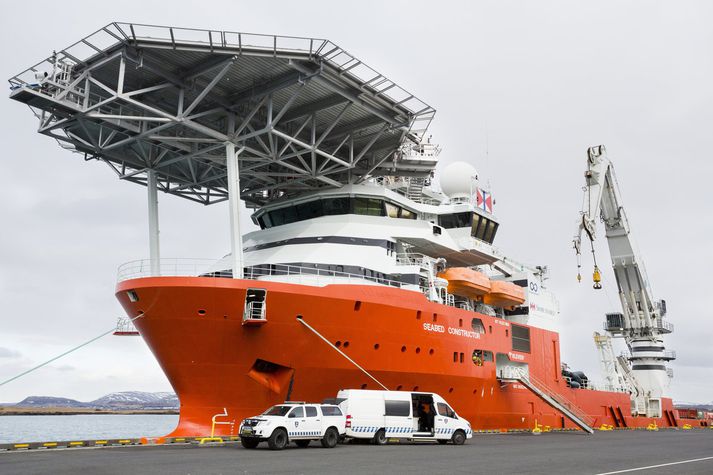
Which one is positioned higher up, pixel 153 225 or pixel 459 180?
pixel 459 180

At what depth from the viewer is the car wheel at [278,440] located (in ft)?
56.1

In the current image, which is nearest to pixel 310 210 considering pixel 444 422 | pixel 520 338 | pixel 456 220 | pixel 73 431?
pixel 456 220

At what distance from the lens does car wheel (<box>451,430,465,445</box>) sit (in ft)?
68.7

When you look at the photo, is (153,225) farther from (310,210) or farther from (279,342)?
(279,342)

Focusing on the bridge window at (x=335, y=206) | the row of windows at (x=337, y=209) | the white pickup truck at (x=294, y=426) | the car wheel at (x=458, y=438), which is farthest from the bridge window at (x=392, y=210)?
the white pickup truck at (x=294, y=426)

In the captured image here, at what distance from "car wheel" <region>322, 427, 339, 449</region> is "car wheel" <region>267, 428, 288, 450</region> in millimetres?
1267

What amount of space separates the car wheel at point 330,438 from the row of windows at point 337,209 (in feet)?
38.3

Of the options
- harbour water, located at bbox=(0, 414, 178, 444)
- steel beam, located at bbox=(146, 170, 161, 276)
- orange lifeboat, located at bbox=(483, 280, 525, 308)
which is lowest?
harbour water, located at bbox=(0, 414, 178, 444)

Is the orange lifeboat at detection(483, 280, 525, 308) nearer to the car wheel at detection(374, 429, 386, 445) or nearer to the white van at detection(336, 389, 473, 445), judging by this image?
the white van at detection(336, 389, 473, 445)

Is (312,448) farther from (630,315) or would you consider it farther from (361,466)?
(630,315)

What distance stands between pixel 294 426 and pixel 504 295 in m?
15.8

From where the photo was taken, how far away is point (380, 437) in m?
19.8

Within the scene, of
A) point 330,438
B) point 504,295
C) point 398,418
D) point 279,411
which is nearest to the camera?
point 279,411

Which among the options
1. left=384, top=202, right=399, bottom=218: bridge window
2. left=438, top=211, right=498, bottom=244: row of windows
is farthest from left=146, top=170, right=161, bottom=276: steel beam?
left=438, top=211, right=498, bottom=244: row of windows
